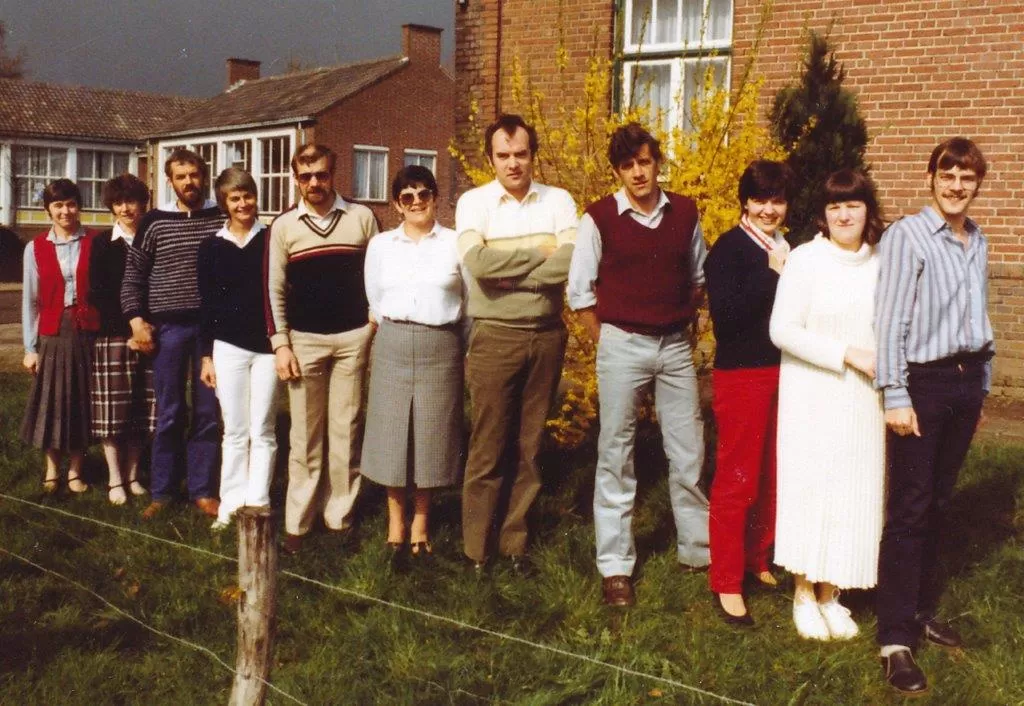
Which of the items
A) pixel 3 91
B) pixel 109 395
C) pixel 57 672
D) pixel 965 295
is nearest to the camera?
pixel 965 295

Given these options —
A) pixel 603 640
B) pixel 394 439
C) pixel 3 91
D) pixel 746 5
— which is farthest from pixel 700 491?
pixel 3 91

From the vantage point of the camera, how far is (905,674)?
160 inches

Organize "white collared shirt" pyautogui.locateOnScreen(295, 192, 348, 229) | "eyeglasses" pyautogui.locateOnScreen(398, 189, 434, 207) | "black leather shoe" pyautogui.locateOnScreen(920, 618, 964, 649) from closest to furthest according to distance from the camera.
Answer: "black leather shoe" pyautogui.locateOnScreen(920, 618, 964, 649)
"eyeglasses" pyautogui.locateOnScreen(398, 189, 434, 207)
"white collared shirt" pyautogui.locateOnScreen(295, 192, 348, 229)

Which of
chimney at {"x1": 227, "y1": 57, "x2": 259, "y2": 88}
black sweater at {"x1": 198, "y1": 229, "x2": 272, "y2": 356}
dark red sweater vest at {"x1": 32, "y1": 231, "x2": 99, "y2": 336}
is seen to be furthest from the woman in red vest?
chimney at {"x1": 227, "y1": 57, "x2": 259, "y2": 88}

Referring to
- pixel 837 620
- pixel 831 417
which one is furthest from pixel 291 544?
pixel 831 417

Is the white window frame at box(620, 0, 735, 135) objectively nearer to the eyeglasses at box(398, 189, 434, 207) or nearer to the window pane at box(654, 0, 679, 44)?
the window pane at box(654, 0, 679, 44)

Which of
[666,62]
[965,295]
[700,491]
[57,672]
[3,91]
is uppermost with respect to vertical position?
[3,91]

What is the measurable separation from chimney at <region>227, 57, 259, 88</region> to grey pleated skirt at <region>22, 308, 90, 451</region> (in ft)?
120

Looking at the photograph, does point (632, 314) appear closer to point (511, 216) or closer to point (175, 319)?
point (511, 216)

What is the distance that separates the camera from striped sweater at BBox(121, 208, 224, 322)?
6.04m

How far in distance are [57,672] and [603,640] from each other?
2189 millimetres

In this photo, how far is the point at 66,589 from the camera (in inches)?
206

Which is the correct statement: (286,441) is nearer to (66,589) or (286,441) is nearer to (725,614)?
(66,589)

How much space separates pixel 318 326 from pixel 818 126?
3729 mm
